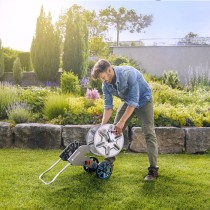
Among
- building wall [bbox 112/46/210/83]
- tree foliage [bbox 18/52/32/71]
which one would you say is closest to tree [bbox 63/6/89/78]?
building wall [bbox 112/46/210/83]

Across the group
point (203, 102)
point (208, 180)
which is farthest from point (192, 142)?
point (203, 102)

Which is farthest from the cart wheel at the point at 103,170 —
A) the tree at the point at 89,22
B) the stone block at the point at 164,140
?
the tree at the point at 89,22

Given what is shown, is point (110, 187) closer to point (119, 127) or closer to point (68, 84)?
point (119, 127)

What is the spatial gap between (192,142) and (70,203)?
2883 mm

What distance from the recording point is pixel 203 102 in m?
7.90

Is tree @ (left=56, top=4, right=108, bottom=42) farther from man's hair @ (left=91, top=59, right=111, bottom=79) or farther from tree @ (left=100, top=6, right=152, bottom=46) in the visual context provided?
man's hair @ (left=91, top=59, right=111, bottom=79)

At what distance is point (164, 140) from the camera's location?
5973mm

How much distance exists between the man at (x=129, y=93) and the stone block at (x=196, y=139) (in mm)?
1745

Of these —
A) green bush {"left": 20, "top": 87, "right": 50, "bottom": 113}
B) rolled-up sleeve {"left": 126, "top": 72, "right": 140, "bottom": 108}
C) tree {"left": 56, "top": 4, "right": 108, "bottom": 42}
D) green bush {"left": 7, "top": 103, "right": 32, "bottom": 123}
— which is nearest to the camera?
rolled-up sleeve {"left": 126, "top": 72, "right": 140, "bottom": 108}

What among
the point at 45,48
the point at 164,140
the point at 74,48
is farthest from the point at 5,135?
the point at 45,48

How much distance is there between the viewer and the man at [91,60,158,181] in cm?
395

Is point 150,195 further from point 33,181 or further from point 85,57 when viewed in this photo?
point 85,57

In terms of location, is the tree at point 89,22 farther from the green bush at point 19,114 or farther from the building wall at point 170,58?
the green bush at point 19,114

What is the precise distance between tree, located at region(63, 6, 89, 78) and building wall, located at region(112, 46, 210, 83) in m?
5.02
